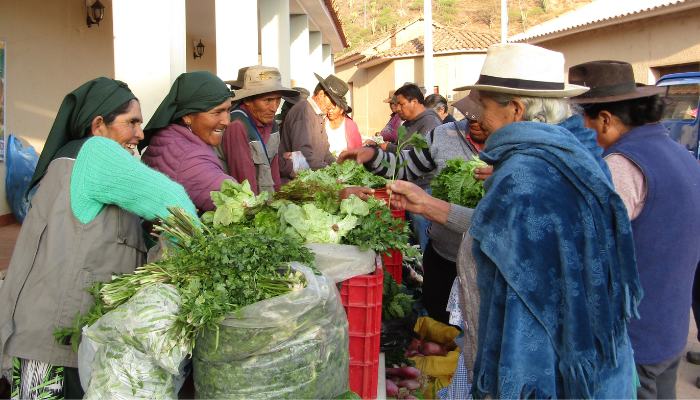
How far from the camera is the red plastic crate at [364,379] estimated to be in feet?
7.86

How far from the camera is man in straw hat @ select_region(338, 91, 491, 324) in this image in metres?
3.85

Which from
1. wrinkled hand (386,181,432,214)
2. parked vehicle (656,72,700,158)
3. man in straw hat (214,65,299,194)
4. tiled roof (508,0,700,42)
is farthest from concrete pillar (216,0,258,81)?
tiled roof (508,0,700,42)

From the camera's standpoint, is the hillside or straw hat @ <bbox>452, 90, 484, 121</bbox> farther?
the hillside

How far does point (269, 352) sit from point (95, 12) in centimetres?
785

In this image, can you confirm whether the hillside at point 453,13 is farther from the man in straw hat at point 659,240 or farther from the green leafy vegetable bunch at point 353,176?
the man in straw hat at point 659,240

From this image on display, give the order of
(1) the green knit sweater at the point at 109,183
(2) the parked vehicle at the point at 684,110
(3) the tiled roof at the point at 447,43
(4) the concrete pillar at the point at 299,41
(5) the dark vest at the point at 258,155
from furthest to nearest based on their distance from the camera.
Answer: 1. (3) the tiled roof at the point at 447,43
2. (4) the concrete pillar at the point at 299,41
3. (2) the parked vehicle at the point at 684,110
4. (5) the dark vest at the point at 258,155
5. (1) the green knit sweater at the point at 109,183

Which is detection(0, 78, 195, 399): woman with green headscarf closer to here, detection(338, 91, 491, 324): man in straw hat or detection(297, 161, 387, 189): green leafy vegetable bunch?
detection(297, 161, 387, 189): green leafy vegetable bunch

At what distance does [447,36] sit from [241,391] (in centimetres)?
2809

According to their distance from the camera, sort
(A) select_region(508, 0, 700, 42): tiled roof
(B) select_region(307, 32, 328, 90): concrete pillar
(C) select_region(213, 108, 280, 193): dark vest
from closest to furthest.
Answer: (C) select_region(213, 108, 280, 193): dark vest → (A) select_region(508, 0, 700, 42): tiled roof → (B) select_region(307, 32, 328, 90): concrete pillar

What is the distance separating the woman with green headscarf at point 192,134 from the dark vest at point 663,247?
2144 mm

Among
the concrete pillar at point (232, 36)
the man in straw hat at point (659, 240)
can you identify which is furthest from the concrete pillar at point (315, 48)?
the man in straw hat at point (659, 240)

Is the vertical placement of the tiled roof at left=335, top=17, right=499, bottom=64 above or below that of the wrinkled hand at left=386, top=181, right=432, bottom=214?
above

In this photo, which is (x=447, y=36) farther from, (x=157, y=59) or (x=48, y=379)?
(x=48, y=379)

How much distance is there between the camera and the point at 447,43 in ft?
86.8
